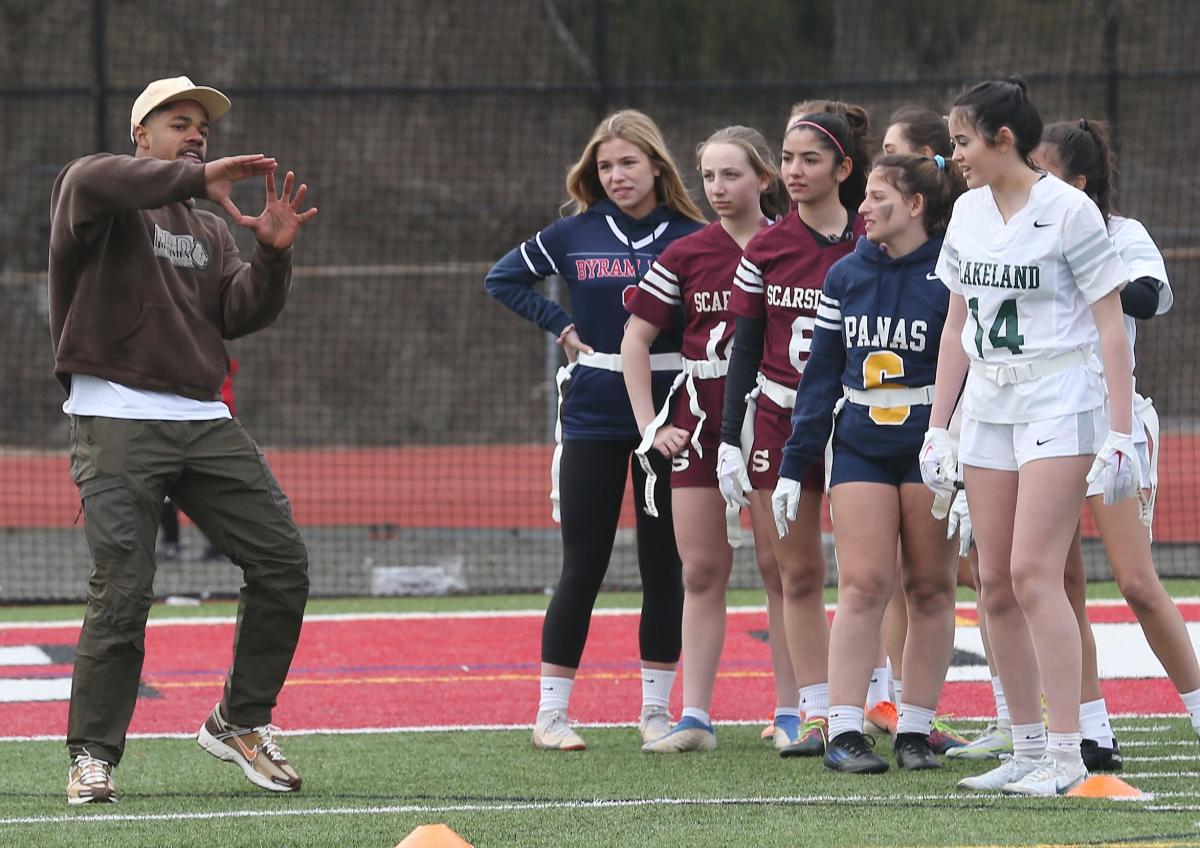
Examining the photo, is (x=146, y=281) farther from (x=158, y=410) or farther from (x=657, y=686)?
(x=657, y=686)

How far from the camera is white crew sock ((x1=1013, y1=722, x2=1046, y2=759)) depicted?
17.4 ft

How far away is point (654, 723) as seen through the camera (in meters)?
6.33

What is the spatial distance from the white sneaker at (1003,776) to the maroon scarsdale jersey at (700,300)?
144cm

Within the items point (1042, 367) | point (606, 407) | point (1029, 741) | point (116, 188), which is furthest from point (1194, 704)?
point (116, 188)

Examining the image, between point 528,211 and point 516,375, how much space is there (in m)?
3.24

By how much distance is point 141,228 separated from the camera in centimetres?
549

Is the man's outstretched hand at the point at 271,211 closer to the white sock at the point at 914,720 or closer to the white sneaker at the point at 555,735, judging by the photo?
the white sneaker at the point at 555,735

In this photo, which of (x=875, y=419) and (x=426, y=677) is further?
(x=426, y=677)

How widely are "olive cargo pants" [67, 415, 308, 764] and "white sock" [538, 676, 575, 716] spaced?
0.99 meters

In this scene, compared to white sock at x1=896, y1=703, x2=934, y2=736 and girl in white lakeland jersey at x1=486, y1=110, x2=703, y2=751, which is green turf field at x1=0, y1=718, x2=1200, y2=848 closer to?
white sock at x1=896, y1=703, x2=934, y2=736

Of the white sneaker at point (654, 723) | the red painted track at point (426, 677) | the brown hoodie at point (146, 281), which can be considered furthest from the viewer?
the red painted track at point (426, 677)

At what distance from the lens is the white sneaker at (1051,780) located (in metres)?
5.09

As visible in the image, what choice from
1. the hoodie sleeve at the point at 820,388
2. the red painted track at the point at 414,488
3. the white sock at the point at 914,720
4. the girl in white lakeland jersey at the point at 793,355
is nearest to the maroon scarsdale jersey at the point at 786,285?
the girl in white lakeland jersey at the point at 793,355

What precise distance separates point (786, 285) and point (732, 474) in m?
0.60
